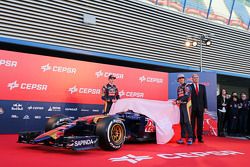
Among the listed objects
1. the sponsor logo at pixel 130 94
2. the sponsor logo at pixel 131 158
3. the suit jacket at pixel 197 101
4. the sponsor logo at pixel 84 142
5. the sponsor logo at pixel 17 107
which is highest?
the sponsor logo at pixel 130 94

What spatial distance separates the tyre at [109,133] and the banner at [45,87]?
357 cm

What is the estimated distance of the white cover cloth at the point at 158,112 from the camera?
6969 millimetres

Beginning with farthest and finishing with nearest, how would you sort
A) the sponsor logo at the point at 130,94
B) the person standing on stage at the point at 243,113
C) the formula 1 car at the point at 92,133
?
the person standing on stage at the point at 243,113 < the sponsor logo at the point at 130,94 < the formula 1 car at the point at 92,133

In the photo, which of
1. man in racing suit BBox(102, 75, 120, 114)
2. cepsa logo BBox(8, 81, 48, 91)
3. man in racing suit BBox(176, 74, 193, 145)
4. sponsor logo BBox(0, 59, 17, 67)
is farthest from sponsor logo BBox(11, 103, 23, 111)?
man in racing suit BBox(176, 74, 193, 145)

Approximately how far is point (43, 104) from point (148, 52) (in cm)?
629

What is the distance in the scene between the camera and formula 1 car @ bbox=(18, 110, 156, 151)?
4906 mm

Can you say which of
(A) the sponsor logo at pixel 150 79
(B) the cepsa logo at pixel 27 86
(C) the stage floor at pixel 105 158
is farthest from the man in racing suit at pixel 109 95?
(A) the sponsor logo at pixel 150 79

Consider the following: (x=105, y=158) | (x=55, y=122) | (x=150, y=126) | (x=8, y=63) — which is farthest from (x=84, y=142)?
(x=8, y=63)

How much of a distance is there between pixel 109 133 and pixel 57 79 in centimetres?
423

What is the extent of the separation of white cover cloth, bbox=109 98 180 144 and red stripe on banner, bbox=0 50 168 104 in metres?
2.39

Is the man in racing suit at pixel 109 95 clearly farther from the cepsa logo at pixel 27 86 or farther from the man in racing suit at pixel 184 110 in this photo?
the man in racing suit at pixel 184 110

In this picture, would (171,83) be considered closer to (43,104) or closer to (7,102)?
(43,104)

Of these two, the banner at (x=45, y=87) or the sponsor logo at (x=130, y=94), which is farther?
the sponsor logo at (x=130, y=94)

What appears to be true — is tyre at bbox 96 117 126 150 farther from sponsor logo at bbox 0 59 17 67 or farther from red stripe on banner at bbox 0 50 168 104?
sponsor logo at bbox 0 59 17 67
